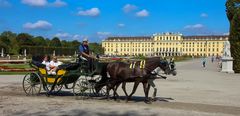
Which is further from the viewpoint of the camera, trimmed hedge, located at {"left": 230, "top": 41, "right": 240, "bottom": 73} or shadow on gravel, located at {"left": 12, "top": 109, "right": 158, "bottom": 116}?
trimmed hedge, located at {"left": 230, "top": 41, "right": 240, "bottom": 73}

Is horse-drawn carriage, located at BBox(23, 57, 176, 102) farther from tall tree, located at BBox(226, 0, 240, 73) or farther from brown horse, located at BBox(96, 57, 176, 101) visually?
tall tree, located at BBox(226, 0, 240, 73)

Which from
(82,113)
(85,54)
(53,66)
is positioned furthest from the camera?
(53,66)

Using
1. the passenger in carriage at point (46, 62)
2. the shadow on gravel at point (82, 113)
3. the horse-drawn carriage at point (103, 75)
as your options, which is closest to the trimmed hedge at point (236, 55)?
the horse-drawn carriage at point (103, 75)

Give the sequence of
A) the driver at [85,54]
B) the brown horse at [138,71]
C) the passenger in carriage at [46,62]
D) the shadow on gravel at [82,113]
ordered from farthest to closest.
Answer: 1. the passenger in carriage at [46,62]
2. the driver at [85,54]
3. the brown horse at [138,71]
4. the shadow on gravel at [82,113]

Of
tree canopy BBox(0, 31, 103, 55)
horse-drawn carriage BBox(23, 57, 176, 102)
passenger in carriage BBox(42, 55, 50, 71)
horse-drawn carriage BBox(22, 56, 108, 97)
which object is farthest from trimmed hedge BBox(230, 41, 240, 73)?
tree canopy BBox(0, 31, 103, 55)

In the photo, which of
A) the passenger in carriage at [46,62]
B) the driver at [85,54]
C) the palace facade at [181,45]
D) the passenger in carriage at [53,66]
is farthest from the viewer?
the palace facade at [181,45]

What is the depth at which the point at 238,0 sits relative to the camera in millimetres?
32250

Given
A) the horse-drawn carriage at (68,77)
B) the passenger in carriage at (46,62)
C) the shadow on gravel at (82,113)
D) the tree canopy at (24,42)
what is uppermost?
the tree canopy at (24,42)

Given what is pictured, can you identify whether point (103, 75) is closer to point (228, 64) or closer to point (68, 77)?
point (68, 77)

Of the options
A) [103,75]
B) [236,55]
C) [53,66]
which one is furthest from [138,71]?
[236,55]

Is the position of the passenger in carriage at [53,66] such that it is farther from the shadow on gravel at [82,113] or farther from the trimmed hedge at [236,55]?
the trimmed hedge at [236,55]

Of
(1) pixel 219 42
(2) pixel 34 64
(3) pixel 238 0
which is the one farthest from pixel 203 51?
(2) pixel 34 64

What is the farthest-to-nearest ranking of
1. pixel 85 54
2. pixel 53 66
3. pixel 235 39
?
pixel 235 39, pixel 53 66, pixel 85 54

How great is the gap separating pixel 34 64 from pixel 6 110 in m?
3.64
